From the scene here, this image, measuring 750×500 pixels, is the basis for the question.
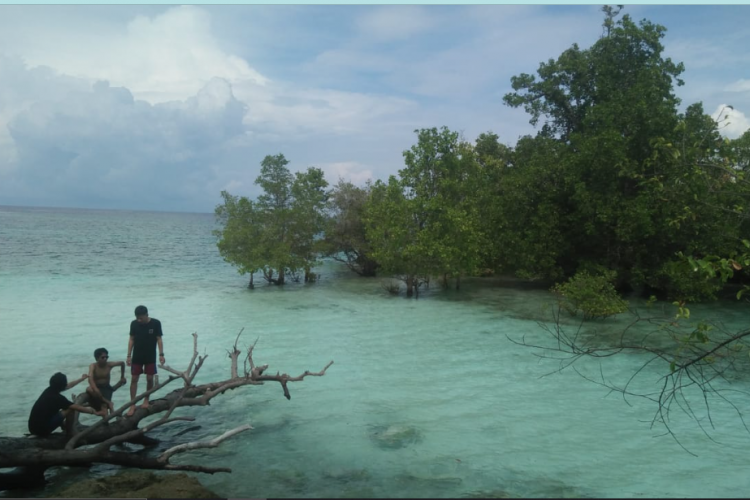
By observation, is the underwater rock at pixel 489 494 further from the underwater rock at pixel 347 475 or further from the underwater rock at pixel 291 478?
the underwater rock at pixel 291 478

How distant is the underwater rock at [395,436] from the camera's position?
8719 millimetres

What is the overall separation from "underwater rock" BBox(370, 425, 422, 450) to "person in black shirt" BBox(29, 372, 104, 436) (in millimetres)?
4346

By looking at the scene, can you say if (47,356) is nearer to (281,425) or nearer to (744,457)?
(281,425)

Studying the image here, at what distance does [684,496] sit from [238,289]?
23371 mm

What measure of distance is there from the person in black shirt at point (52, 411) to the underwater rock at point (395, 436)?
4.35 m

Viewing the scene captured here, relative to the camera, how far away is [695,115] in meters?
24.6

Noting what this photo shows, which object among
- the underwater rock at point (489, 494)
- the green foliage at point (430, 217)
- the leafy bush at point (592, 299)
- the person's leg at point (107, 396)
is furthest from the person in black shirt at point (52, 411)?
the green foliage at point (430, 217)

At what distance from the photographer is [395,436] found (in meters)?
9.06

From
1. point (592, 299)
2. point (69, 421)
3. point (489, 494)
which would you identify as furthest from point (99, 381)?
point (592, 299)

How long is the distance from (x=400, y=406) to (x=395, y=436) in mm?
1610

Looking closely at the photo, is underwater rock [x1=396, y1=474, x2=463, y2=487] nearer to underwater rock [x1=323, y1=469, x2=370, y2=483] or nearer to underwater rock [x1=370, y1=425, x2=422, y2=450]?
underwater rock [x1=323, y1=469, x2=370, y2=483]

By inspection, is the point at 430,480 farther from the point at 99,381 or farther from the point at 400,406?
the point at 99,381

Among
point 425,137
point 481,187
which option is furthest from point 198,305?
point 481,187

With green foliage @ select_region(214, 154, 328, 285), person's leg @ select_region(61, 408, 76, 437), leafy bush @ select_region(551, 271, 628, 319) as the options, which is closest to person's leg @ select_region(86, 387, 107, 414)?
person's leg @ select_region(61, 408, 76, 437)
